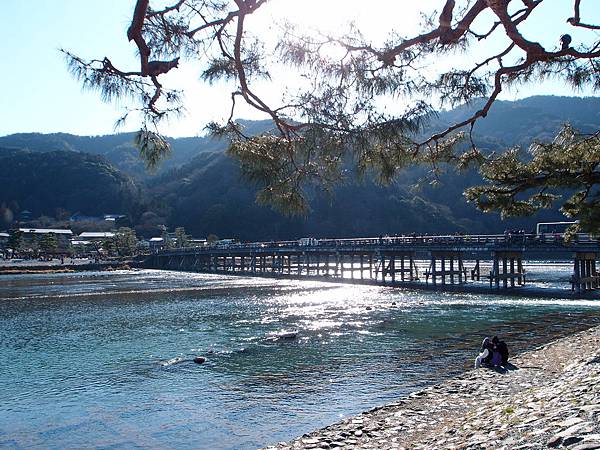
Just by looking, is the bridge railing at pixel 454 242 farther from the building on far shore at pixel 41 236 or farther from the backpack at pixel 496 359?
the building on far shore at pixel 41 236

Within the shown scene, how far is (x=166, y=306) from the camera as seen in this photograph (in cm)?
2530

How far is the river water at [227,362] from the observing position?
7.91 m

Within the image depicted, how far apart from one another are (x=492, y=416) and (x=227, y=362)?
297 inches

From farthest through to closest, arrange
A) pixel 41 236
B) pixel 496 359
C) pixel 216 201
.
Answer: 1. pixel 216 201
2. pixel 41 236
3. pixel 496 359

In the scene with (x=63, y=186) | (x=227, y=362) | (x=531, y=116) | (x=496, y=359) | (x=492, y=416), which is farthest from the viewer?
(x=531, y=116)

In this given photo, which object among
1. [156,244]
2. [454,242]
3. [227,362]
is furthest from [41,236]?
[227,362]

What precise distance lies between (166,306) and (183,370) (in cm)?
1423

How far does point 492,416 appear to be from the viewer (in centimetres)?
588

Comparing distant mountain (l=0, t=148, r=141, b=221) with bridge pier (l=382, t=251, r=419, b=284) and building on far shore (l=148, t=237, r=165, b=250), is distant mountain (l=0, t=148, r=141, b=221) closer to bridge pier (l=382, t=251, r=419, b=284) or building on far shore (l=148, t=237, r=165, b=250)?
building on far shore (l=148, t=237, r=165, b=250)

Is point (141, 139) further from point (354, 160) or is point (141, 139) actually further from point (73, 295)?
point (73, 295)

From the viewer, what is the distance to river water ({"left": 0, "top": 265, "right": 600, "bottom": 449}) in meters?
7.91

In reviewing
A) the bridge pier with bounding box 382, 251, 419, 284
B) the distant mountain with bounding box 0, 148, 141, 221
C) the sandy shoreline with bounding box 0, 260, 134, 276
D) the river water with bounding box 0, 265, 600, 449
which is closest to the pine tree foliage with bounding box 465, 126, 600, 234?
the river water with bounding box 0, 265, 600, 449

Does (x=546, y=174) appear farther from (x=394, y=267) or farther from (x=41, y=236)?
(x=41, y=236)

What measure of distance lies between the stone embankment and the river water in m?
0.87
